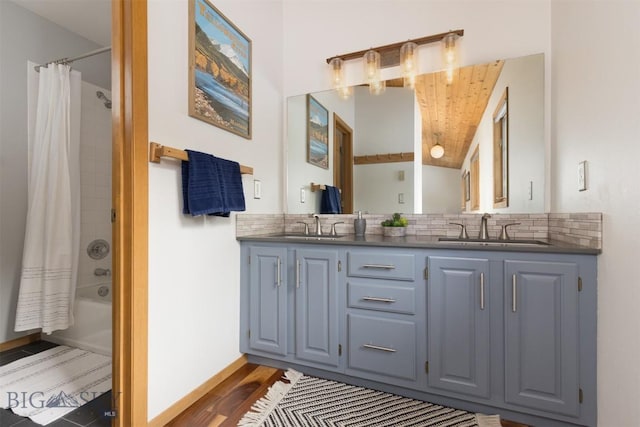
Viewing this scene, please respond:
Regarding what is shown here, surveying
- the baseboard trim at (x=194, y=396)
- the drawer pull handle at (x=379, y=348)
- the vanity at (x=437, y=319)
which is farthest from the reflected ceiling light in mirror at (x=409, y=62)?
the baseboard trim at (x=194, y=396)

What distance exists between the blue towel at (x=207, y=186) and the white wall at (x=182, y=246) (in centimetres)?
7

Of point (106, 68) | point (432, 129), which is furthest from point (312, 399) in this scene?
point (106, 68)

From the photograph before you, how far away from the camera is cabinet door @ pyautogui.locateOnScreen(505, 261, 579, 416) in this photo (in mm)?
1280

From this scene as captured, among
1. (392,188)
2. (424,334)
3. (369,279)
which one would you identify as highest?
(392,188)

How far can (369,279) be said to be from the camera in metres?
1.64

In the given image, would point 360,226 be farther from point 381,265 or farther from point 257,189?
point 257,189

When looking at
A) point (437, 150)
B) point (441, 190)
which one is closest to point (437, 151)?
point (437, 150)

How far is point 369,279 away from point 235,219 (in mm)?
918

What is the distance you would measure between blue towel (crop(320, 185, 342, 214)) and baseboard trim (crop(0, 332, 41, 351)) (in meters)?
2.41

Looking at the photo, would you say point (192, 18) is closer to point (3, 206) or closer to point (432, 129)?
point (432, 129)

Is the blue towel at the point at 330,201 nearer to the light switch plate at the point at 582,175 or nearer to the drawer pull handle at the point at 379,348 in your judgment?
the drawer pull handle at the point at 379,348

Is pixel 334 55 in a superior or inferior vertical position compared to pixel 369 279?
superior

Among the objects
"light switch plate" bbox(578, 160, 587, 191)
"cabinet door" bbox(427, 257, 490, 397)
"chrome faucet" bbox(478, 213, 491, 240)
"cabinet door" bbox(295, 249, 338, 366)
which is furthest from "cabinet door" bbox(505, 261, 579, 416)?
"cabinet door" bbox(295, 249, 338, 366)

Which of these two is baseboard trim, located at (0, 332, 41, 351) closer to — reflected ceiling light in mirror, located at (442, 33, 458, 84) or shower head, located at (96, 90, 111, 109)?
shower head, located at (96, 90, 111, 109)
